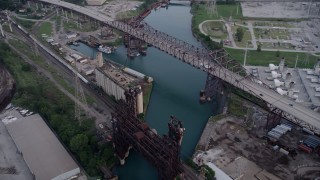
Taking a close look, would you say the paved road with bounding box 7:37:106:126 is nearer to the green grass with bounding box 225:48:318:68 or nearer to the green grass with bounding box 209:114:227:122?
the green grass with bounding box 209:114:227:122

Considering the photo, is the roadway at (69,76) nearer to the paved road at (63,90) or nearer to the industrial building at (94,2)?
the paved road at (63,90)

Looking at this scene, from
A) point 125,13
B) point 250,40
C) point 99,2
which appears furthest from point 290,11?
point 99,2

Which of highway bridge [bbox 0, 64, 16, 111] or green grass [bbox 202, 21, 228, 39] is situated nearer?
highway bridge [bbox 0, 64, 16, 111]

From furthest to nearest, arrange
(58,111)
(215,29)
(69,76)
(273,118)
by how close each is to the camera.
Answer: (215,29) < (69,76) < (58,111) < (273,118)

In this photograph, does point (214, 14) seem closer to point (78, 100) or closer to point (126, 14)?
point (126, 14)

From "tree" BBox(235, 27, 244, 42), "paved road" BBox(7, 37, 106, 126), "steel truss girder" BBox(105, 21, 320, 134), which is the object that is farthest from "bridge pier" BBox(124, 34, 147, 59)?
"tree" BBox(235, 27, 244, 42)

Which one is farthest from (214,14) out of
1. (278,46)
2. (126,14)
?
(278,46)

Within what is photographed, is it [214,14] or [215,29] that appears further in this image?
[214,14]

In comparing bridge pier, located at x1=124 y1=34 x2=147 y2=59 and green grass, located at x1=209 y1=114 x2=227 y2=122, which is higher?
bridge pier, located at x1=124 y1=34 x2=147 y2=59
